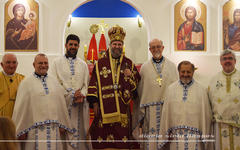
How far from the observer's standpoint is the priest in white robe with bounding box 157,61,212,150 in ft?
17.7

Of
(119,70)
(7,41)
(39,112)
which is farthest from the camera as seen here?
(7,41)

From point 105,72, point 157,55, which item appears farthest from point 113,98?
point 157,55

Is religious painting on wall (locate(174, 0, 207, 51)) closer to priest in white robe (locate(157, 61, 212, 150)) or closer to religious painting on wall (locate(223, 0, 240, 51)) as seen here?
religious painting on wall (locate(223, 0, 240, 51))

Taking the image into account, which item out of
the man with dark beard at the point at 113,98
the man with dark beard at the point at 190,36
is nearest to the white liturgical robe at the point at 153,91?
the man with dark beard at the point at 113,98

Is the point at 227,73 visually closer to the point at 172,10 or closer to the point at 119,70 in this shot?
the point at 119,70

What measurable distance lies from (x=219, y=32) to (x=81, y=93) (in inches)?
215

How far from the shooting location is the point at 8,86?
5.64 meters

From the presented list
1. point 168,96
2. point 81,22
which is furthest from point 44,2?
point 168,96

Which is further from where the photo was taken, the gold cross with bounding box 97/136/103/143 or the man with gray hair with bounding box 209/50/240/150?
the gold cross with bounding box 97/136/103/143

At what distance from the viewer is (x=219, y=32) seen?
10023mm

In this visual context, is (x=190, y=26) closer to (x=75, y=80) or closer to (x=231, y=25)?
(x=231, y=25)

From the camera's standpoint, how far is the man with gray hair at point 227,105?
211 inches

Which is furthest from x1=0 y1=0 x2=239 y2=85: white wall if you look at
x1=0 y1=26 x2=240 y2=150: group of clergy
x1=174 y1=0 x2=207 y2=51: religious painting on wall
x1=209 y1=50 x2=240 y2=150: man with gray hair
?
x1=209 y1=50 x2=240 y2=150: man with gray hair

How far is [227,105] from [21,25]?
6.46 m
